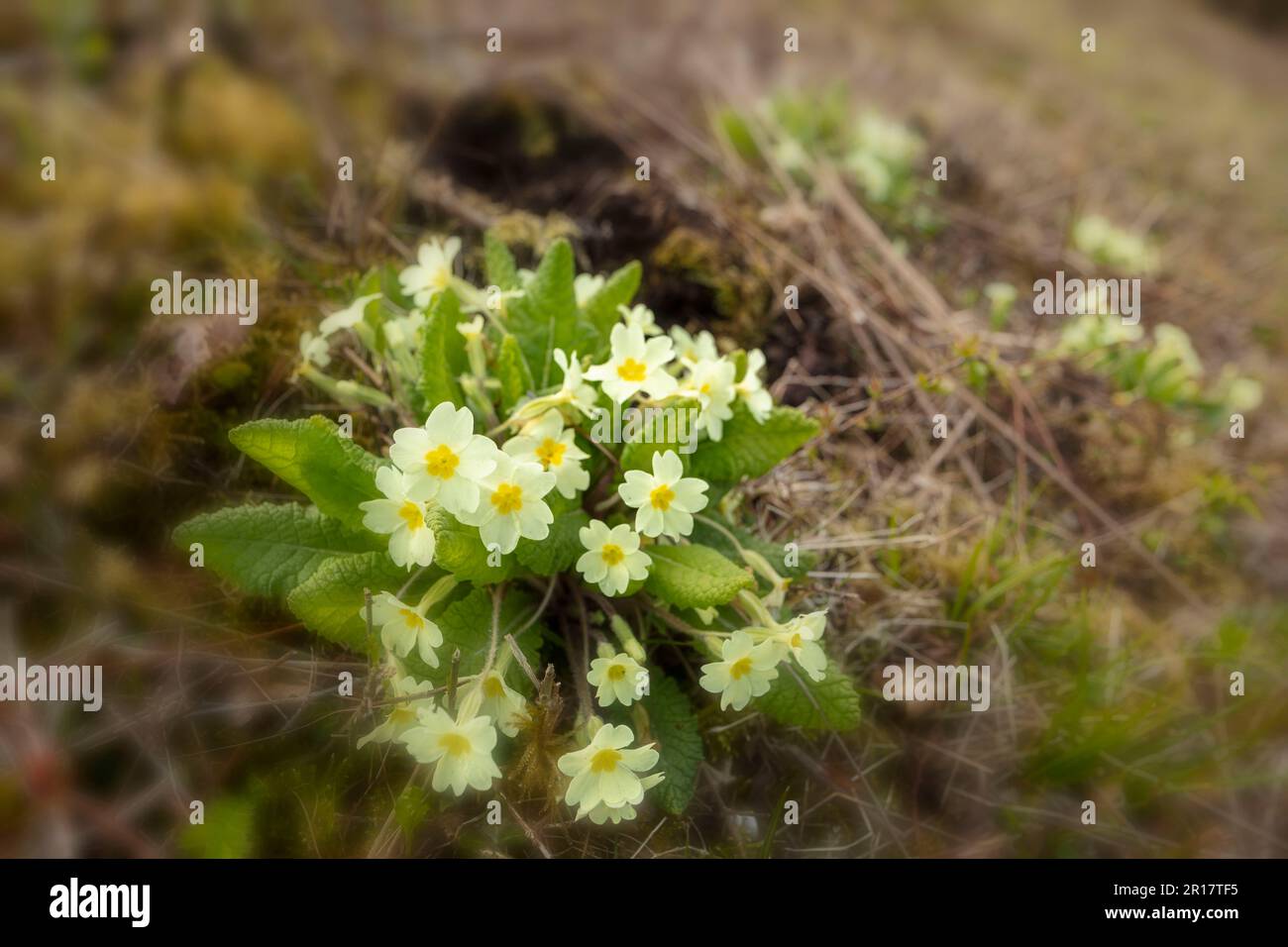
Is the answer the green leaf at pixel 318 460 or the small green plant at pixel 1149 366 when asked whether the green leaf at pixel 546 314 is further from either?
the small green plant at pixel 1149 366

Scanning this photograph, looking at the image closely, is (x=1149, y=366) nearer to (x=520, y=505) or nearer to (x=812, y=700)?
(x=812, y=700)

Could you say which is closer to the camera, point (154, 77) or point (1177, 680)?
point (1177, 680)

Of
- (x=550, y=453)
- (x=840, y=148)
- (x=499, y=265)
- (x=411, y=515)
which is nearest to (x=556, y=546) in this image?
(x=550, y=453)

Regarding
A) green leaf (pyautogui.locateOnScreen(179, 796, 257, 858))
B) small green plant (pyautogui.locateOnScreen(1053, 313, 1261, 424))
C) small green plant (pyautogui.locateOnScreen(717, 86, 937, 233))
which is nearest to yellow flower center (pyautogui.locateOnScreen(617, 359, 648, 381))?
green leaf (pyautogui.locateOnScreen(179, 796, 257, 858))

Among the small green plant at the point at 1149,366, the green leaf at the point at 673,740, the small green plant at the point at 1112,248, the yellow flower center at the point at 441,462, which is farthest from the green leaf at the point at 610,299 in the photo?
the small green plant at the point at 1112,248

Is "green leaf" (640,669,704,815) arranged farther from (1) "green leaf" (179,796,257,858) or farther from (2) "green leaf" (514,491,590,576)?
(1) "green leaf" (179,796,257,858)
